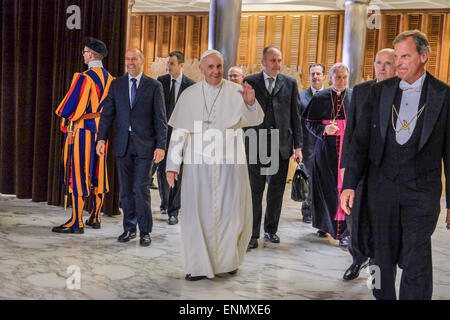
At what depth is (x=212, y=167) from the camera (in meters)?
3.85

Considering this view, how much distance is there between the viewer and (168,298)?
11.2 ft

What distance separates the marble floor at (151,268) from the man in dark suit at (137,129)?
0.46 m

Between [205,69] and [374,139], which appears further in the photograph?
[205,69]

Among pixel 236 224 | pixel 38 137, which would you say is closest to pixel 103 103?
pixel 38 137

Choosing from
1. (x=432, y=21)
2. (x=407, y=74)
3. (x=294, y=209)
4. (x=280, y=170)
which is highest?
(x=432, y=21)

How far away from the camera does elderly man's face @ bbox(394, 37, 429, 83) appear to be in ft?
9.07

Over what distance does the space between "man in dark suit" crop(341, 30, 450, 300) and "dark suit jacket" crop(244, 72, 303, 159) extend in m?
1.94

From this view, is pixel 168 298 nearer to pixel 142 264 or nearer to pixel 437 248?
pixel 142 264

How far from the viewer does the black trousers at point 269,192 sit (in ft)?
16.0

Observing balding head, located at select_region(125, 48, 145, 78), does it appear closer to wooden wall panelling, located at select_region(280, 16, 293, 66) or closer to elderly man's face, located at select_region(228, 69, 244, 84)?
elderly man's face, located at select_region(228, 69, 244, 84)

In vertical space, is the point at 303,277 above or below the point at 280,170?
below

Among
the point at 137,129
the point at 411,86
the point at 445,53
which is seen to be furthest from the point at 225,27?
the point at 445,53

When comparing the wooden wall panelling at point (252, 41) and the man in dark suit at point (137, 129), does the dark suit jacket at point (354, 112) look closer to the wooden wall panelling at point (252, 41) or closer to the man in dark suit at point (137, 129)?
the man in dark suit at point (137, 129)
